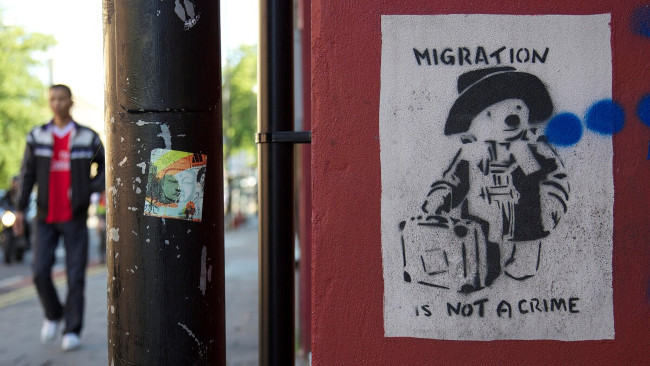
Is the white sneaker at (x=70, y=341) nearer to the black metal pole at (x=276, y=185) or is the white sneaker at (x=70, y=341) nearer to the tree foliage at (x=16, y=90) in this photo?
the black metal pole at (x=276, y=185)

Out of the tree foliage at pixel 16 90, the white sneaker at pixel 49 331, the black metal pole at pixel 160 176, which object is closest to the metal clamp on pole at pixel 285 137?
the black metal pole at pixel 160 176

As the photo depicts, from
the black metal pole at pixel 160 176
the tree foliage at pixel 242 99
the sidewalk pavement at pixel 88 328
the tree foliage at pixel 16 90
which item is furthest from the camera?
the tree foliage at pixel 242 99

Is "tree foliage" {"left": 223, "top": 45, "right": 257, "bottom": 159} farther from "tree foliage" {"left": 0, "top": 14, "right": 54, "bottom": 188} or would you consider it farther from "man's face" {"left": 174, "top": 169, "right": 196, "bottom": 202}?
"man's face" {"left": 174, "top": 169, "right": 196, "bottom": 202}

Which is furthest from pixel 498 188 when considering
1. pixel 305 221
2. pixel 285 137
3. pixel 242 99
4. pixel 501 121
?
pixel 242 99

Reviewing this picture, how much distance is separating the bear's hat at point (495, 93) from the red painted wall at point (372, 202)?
23 cm

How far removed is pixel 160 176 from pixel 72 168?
3.74 metres

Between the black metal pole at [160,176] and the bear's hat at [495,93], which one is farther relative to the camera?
the bear's hat at [495,93]

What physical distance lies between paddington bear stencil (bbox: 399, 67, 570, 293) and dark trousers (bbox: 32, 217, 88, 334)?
12.1ft

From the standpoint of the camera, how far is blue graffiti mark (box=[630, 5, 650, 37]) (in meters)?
2.63

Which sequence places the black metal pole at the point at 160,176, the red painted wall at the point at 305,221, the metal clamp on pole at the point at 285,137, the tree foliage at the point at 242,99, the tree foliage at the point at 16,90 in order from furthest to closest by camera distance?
the tree foliage at the point at 242,99, the tree foliage at the point at 16,90, the red painted wall at the point at 305,221, the metal clamp on pole at the point at 285,137, the black metal pole at the point at 160,176

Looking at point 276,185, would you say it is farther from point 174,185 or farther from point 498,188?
point 498,188

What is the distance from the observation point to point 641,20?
264 cm

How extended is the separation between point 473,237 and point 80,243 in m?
3.90

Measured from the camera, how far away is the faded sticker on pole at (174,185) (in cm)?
219
